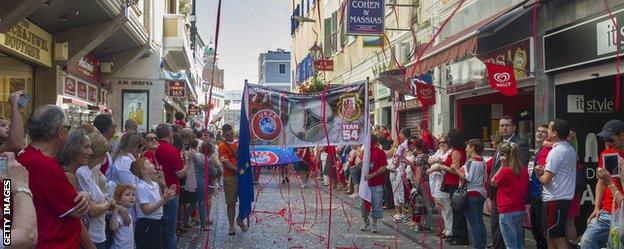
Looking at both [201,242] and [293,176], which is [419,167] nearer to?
[201,242]

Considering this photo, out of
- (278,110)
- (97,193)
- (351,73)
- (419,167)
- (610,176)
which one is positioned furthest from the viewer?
(351,73)

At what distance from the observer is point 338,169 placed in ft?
58.6

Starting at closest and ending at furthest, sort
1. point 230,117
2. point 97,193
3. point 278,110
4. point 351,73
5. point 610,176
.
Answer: point 97,193, point 610,176, point 278,110, point 351,73, point 230,117

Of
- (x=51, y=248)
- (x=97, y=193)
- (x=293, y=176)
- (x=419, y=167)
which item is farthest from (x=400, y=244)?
(x=293, y=176)

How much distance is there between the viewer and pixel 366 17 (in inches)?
618

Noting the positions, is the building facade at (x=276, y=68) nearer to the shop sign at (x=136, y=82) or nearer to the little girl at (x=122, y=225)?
the shop sign at (x=136, y=82)

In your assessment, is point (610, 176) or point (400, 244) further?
point (400, 244)

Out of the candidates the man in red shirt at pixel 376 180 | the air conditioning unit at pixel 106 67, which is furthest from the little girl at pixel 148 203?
the air conditioning unit at pixel 106 67

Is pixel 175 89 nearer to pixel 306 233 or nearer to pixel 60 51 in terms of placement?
pixel 60 51

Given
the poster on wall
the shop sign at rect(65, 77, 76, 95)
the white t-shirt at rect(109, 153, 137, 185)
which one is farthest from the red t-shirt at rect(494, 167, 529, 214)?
the poster on wall

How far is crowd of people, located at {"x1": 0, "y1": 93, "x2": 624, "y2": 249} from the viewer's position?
11.3 feet

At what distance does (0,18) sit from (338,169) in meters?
10.1

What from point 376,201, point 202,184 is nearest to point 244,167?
point 202,184

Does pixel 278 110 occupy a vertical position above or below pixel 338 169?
above
